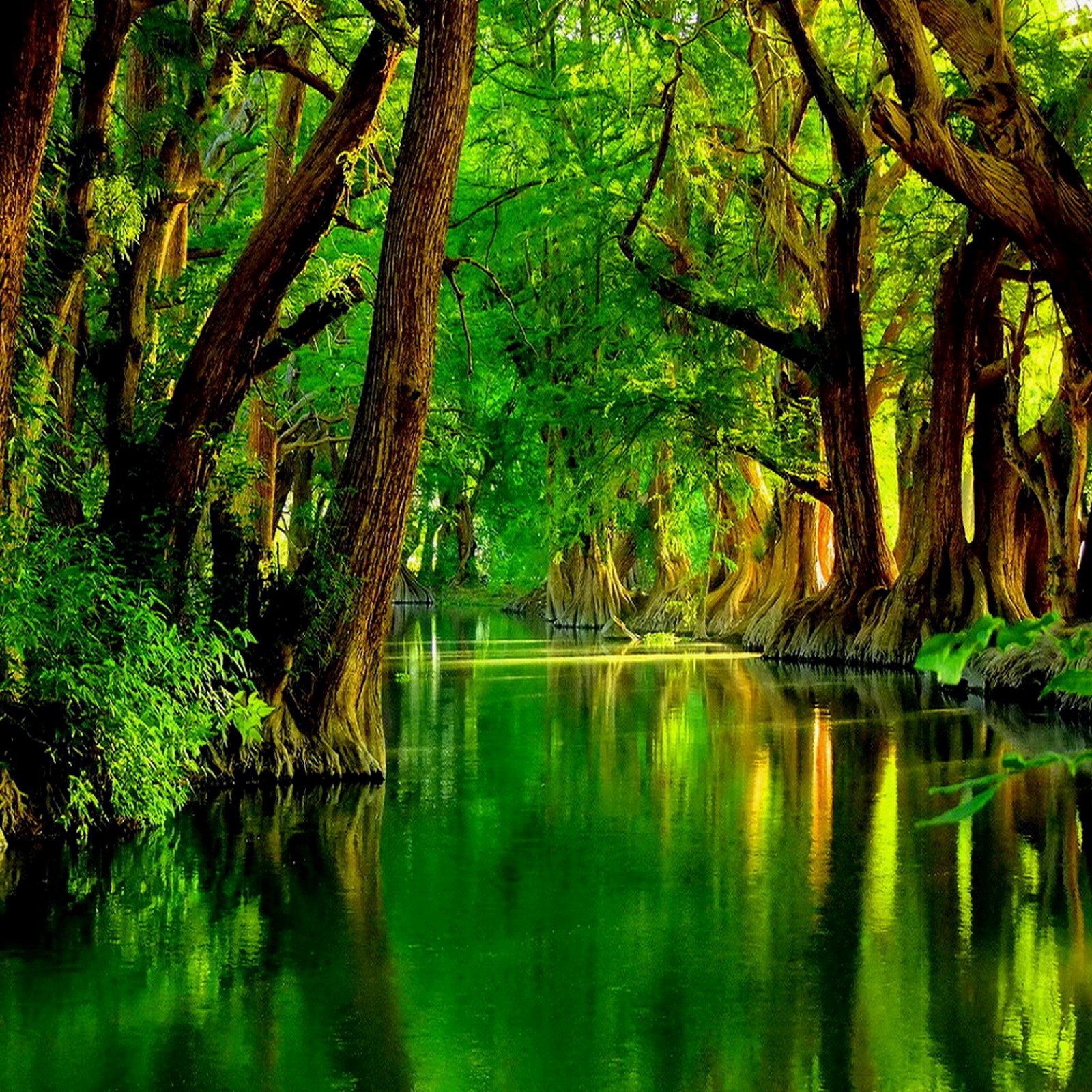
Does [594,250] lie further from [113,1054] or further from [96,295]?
[113,1054]

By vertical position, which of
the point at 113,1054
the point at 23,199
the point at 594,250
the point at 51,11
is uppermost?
the point at 594,250

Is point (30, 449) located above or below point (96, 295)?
below

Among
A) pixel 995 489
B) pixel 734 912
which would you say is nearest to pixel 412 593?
pixel 995 489

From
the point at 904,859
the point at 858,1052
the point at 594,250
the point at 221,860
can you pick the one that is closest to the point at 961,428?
the point at 594,250

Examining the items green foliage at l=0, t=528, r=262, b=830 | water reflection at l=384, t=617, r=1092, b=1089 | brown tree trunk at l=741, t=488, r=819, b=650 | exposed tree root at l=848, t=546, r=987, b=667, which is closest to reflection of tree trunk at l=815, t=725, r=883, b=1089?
water reflection at l=384, t=617, r=1092, b=1089

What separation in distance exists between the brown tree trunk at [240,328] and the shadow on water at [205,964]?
1.96 meters

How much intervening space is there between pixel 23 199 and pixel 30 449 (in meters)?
1.70

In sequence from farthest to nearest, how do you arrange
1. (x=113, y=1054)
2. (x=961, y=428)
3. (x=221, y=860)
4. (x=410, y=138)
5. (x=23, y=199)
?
1. (x=961, y=428)
2. (x=410, y=138)
3. (x=221, y=860)
4. (x=23, y=199)
5. (x=113, y=1054)

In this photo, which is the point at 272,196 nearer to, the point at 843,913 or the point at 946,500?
the point at 946,500

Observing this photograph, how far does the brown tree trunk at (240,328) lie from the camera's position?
938 centimetres

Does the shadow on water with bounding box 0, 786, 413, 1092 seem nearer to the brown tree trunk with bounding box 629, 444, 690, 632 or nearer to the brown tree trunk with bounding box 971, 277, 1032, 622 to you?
the brown tree trunk with bounding box 971, 277, 1032, 622

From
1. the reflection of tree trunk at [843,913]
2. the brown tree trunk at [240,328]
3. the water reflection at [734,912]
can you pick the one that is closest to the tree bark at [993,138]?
the water reflection at [734,912]

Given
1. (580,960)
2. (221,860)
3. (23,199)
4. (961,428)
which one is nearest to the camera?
(580,960)

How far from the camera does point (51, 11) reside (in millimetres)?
6238
